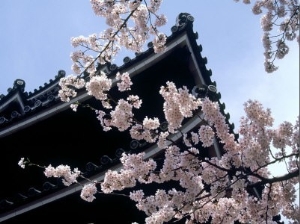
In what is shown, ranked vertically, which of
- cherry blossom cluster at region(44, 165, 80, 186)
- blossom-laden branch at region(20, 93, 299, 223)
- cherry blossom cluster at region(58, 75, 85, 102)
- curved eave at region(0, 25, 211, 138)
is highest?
curved eave at region(0, 25, 211, 138)

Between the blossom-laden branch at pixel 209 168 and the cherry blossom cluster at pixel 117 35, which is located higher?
the cherry blossom cluster at pixel 117 35

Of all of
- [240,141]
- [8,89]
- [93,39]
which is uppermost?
[8,89]

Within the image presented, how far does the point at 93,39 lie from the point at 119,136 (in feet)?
8.74

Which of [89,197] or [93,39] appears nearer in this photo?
[89,197]

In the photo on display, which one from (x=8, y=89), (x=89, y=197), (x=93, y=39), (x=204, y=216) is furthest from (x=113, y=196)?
(x=8, y=89)

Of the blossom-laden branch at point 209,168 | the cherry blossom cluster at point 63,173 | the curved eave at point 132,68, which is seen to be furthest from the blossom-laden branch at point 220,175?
the curved eave at point 132,68

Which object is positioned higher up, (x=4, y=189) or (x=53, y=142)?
(x=53, y=142)

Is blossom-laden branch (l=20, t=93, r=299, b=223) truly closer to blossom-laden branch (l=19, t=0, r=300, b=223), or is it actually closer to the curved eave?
blossom-laden branch (l=19, t=0, r=300, b=223)

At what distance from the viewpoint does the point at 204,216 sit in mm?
5613

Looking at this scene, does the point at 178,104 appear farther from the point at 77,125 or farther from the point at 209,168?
the point at 77,125

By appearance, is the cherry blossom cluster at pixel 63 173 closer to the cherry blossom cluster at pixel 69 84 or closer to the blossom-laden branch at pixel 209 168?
the blossom-laden branch at pixel 209 168

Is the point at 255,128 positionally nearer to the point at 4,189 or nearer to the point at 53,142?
the point at 53,142

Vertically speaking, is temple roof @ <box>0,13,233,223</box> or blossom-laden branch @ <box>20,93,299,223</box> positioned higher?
temple roof @ <box>0,13,233,223</box>

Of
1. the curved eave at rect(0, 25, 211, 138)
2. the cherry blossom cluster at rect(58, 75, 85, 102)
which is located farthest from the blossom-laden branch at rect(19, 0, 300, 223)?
the curved eave at rect(0, 25, 211, 138)
